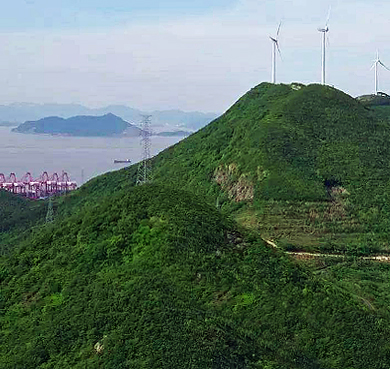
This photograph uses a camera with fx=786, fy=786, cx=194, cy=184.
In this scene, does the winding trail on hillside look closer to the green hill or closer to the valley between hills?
the valley between hills

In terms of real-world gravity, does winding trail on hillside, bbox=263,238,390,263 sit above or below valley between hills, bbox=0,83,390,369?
below

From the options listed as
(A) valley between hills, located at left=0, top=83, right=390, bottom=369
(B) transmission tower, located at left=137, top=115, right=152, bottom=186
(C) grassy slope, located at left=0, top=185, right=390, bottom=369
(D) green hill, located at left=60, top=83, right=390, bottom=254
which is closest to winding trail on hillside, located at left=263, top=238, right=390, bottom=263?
(A) valley between hills, located at left=0, top=83, right=390, bottom=369

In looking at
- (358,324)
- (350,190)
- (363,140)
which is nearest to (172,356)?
(358,324)

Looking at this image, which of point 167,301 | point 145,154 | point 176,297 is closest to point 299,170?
point 145,154

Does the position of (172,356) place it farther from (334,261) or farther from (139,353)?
(334,261)

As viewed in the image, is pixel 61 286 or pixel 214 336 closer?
pixel 214 336
